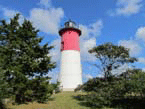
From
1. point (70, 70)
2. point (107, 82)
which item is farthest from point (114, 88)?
point (70, 70)

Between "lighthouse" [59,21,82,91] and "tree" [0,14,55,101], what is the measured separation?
817 centimetres

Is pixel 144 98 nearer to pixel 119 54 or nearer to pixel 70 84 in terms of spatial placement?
pixel 119 54

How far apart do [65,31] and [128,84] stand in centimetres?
1581

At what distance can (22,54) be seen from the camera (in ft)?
41.1

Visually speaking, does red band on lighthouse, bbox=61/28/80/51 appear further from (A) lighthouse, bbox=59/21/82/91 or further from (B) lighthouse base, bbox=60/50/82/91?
(B) lighthouse base, bbox=60/50/82/91

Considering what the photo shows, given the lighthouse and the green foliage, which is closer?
the green foliage

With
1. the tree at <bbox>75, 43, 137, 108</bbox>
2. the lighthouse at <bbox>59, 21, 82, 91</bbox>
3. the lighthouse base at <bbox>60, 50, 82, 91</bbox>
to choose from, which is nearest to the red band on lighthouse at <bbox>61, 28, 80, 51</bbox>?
the lighthouse at <bbox>59, 21, 82, 91</bbox>

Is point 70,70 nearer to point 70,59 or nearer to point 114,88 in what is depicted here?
point 70,59

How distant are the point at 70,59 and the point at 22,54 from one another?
10.4 meters

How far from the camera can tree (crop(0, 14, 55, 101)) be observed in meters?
11.4

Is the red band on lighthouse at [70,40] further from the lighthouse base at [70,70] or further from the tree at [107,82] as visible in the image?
the tree at [107,82]

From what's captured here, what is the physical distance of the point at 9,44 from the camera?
12641mm

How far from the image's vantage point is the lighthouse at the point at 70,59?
69.3ft

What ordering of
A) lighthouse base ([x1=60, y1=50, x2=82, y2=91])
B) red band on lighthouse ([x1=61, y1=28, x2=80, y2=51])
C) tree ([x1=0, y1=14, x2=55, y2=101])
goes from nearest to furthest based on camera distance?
1. tree ([x1=0, y1=14, x2=55, y2=101])
2. lighthouse base ([x1=60, y1=50, x2=82, y2=91])
3. red band on lighthouse ([x1=61, y1=28, x2=80, y2=51])
